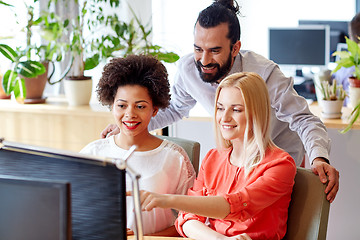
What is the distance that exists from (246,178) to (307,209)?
0.21 metres

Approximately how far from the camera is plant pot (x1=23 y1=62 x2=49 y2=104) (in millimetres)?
3416

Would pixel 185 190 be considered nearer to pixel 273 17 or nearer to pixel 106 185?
pixel 106 185

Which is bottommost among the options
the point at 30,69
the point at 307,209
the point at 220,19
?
the point at 307,209

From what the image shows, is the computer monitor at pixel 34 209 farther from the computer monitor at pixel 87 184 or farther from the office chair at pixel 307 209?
the office chair at pixel 307 209

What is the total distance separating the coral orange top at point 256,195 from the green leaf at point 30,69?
1785mm

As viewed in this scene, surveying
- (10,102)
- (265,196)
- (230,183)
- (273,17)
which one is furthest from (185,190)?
(273,17)

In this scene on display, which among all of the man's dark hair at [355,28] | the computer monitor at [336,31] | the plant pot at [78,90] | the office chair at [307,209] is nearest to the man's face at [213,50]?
the office chair at [307,209]

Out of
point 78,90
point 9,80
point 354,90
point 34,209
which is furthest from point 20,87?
point 34,209

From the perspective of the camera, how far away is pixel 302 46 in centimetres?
542

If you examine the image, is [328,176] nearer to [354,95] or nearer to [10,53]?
[354,95]

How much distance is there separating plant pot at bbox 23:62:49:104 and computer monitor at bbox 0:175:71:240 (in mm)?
2377

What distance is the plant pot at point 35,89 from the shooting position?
11.2 ft

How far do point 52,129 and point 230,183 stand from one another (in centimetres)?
188

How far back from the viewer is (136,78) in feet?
6.21
